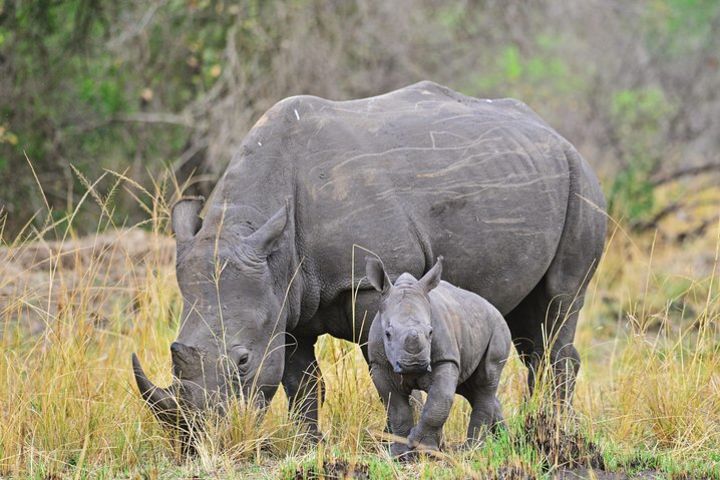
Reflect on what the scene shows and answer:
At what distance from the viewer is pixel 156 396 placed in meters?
5.36

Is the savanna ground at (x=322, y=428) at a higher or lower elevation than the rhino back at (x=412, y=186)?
lower

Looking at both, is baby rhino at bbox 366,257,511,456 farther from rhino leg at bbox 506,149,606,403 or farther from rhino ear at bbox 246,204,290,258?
rhino leg at bbox 506,149,606,403

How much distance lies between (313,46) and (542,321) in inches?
285

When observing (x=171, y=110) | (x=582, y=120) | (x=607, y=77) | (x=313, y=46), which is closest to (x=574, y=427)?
(x=313, y=46)

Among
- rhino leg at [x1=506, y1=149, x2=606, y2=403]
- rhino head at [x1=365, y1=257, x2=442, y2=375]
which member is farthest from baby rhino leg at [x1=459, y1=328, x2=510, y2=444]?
rhino leg at [x1=506, y1=149, x2=606, y2=403]

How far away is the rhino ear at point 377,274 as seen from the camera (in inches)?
204

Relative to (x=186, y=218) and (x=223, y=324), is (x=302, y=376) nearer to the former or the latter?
(x=223, y=324)

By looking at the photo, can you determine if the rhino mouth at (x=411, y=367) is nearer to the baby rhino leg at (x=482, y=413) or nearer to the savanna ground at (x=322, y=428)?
the savanna ground at (x=322, y=428)

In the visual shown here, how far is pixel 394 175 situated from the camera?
607 centimetres

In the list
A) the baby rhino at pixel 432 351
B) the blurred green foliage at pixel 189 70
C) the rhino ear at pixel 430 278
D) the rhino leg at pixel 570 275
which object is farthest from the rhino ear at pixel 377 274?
the blurred green foliage at pixel 189 70

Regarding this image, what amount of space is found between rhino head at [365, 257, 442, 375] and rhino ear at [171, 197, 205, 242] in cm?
101

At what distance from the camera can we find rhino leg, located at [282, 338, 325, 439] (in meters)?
6.17

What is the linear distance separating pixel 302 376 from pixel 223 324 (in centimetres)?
92

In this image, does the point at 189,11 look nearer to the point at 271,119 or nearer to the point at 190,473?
the point at 271,119
